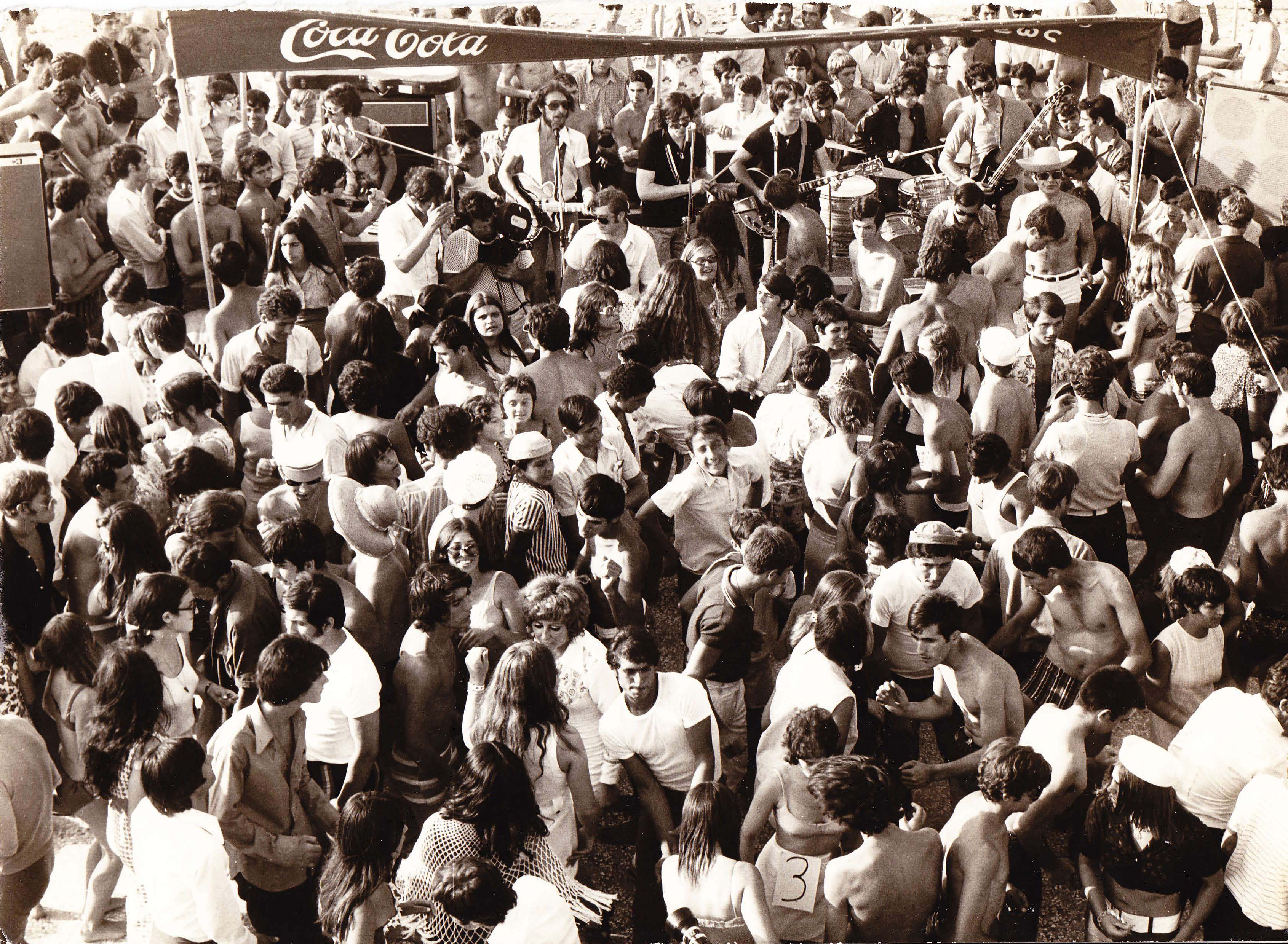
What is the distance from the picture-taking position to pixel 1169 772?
3.81m

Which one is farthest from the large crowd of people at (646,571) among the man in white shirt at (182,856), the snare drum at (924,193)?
the snare drum at (924,193)

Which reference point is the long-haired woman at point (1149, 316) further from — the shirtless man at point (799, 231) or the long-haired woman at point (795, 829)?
the long-haired woman at point (795, 829)

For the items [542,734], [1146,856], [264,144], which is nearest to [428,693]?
[542,734]

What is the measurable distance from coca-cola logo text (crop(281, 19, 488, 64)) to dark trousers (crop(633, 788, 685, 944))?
3.69 m

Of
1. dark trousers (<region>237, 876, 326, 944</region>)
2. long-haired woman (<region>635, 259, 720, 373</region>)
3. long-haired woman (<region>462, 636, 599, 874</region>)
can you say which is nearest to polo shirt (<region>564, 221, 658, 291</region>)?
long-haired woman (<region>635, 259, 720, 373</region>)

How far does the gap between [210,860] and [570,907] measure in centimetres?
100

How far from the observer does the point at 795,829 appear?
3926mm

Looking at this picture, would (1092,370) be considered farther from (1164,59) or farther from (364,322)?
(1164,59)

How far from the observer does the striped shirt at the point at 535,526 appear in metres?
4.97

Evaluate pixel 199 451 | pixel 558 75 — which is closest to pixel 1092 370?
pixel 199 451

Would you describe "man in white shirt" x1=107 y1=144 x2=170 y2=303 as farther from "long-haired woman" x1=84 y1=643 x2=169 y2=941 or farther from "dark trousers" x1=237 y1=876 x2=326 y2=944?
"dark trousers" x1=237 y1=876 x2=326 y2=944

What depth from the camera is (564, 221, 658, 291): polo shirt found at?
284 inches

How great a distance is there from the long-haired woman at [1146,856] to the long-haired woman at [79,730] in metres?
2.97

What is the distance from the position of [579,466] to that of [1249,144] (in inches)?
236
